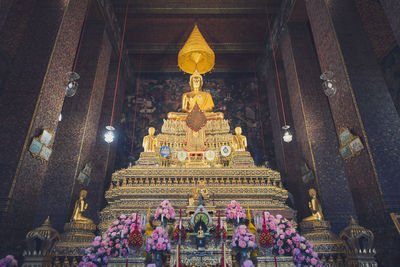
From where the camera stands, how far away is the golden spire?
8.08m

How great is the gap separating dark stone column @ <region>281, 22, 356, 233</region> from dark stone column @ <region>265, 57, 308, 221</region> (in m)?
0.71

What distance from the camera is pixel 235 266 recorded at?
10.5ft

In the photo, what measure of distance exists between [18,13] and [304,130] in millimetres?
7598

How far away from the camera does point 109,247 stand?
3.19 m

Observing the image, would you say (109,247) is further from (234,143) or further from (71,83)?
(234,143)

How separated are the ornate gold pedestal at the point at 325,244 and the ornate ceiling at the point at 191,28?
685 cm

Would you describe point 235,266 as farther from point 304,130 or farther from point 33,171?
point 304,130

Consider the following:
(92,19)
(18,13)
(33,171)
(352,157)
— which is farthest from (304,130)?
(18,13)

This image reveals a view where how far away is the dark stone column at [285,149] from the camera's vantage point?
6355mm

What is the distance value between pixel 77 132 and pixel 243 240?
4629mm

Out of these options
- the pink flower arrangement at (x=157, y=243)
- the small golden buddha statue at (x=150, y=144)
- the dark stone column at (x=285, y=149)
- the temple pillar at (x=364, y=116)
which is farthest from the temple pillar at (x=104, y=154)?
the temple pillar at (x=364, y=116)

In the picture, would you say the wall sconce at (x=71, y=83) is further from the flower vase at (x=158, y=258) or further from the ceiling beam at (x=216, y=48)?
the ceiling beam at (x=216, y=48)

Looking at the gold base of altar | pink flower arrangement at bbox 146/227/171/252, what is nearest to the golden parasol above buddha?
the gold base of altar

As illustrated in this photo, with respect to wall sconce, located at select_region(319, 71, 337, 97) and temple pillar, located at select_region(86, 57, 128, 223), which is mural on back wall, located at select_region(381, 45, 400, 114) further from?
temple pillar, located at select_region(86, 57, 128, 223)
